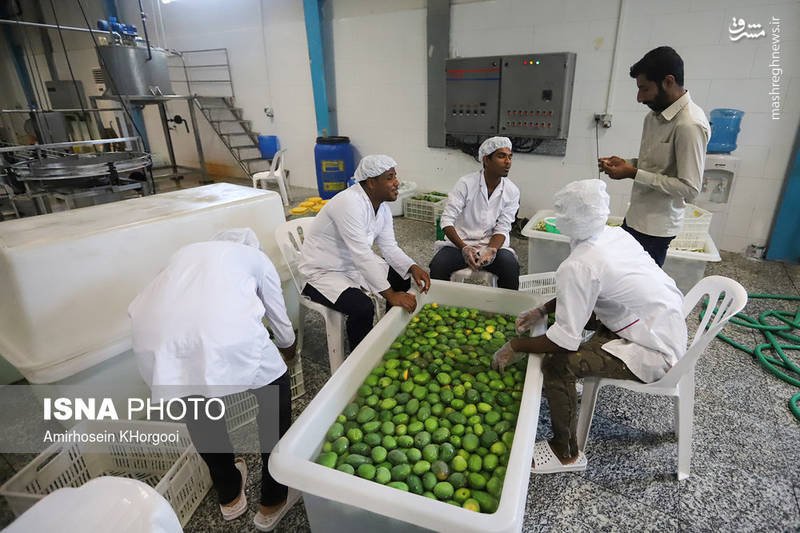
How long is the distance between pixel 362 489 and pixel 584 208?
1.11m

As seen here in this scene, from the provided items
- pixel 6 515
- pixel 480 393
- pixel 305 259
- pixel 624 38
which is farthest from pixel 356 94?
pixel 6 515

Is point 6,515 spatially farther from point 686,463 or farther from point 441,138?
point 441,138

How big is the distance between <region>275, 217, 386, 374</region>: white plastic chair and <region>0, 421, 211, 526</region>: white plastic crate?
66cm

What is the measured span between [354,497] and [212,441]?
62 centimetres

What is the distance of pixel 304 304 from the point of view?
2.16 meters

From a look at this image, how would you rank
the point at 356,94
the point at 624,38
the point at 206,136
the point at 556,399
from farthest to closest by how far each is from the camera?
the point at 206,136
the point at 356,94
the point at 624,38
the point at 556,399

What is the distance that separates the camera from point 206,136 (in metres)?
7.11

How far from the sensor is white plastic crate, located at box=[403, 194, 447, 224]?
458 centimetres

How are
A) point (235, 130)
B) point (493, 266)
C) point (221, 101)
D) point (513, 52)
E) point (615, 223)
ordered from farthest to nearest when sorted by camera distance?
1. point (235, 130)
2. point (221, 101)
3. point (513, 52)
4. point (615, 223)
5. point (493, 266)

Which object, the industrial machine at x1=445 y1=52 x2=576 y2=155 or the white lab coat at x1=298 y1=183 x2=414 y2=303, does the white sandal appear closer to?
the white lab coat at x1=298 y1=183 x2=414 y2=303

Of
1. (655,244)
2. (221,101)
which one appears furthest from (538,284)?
(221,101)

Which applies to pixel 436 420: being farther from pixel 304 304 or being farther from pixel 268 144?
pixel 268 144

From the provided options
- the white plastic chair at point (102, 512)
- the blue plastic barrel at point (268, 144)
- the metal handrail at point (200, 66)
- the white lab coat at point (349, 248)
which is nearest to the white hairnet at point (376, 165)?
the white lab coat at point (349, 248)
